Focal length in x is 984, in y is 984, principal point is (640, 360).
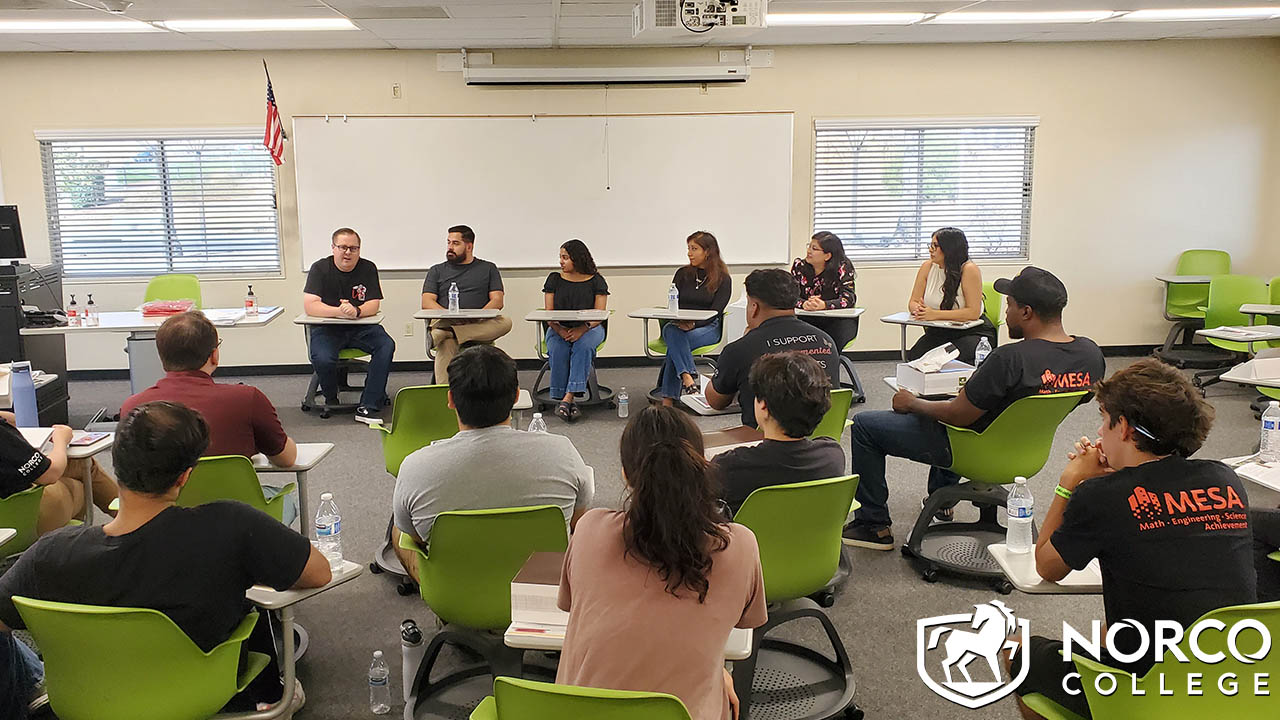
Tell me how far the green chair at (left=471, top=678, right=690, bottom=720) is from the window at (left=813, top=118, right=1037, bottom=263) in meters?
7.21

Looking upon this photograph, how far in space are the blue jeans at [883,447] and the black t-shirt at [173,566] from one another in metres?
2.63

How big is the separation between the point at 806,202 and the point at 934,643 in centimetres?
546

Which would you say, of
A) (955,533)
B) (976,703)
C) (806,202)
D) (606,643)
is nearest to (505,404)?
(606,643)

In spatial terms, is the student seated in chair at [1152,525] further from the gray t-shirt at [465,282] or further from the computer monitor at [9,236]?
the computer monitor at [9,236]

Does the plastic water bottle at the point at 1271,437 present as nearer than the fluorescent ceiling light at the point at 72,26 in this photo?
Yes

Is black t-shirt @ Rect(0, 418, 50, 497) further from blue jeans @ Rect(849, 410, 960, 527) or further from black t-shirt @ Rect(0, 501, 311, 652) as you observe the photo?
blue jeans @ Rect(849, 410, 960, 527)

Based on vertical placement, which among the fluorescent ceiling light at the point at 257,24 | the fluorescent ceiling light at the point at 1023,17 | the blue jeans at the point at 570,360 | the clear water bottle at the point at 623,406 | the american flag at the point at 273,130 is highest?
the fluorescent ceiling light at the point at 1023,17

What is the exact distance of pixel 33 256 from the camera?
8055 millimetres

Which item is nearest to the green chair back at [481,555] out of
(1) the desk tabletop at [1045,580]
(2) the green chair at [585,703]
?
(2) the green chair at [585,703]

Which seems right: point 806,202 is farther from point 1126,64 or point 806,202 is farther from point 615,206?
point 1126,64

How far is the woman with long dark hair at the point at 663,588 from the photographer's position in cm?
189

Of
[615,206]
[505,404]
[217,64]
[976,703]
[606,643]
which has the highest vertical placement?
[217,64]

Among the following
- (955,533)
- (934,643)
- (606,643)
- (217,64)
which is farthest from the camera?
(217,64)

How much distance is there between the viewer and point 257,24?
6.64m
